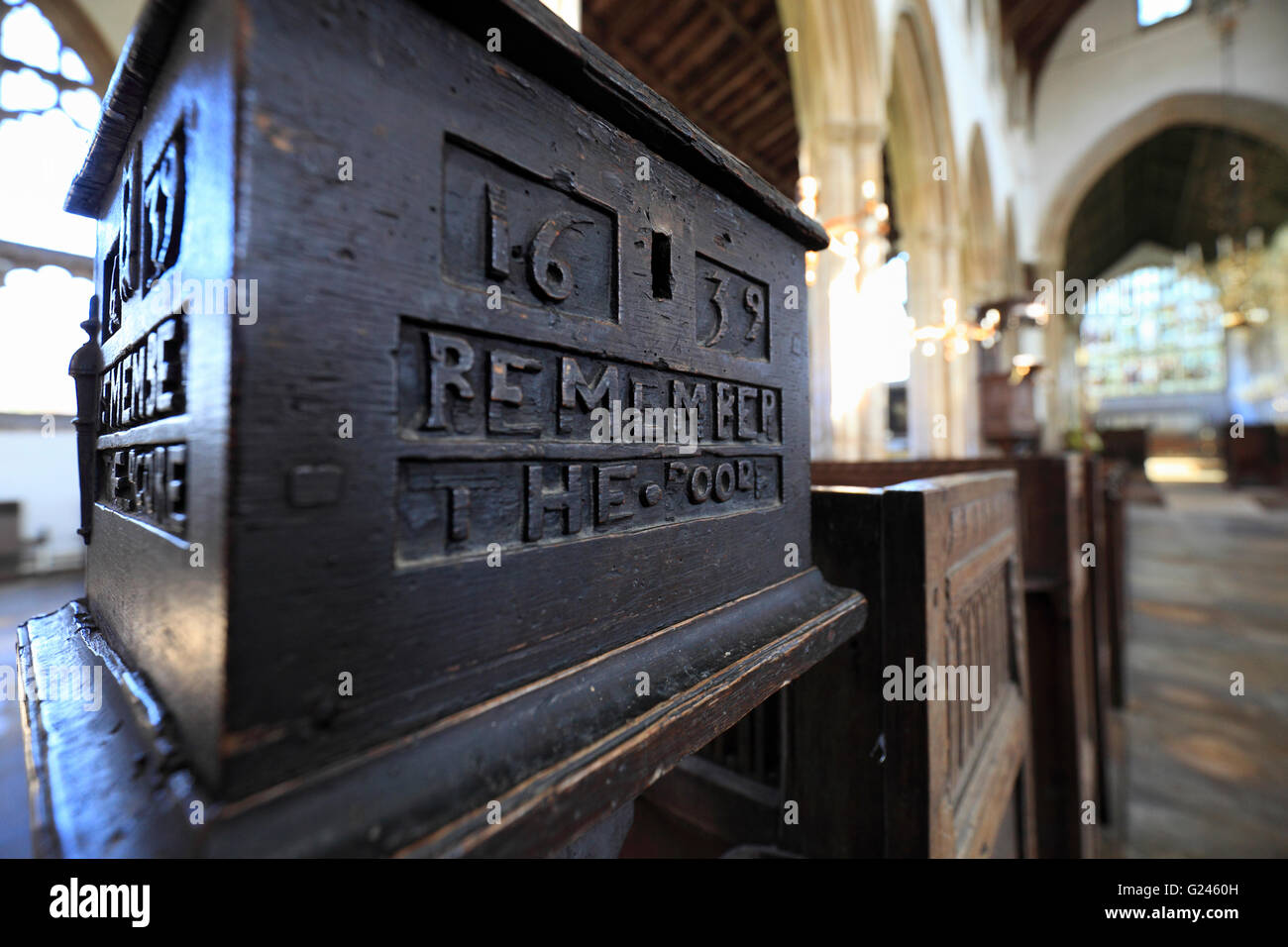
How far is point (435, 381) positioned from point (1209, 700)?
4.93 meters

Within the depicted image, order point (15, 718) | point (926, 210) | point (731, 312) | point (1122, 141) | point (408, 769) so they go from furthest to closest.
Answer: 1. point (1122, 141)
2. point (926, 210)
3. point (15, 718)
4. point (731, 312)
5. point (408, 769)

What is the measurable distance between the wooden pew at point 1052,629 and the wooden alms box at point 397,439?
68.1 inches

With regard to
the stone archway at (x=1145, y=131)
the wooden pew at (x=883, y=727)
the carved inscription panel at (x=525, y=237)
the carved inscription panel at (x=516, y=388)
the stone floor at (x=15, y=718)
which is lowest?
the stone floor at (x=15, y=718)

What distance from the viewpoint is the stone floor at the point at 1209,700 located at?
7.82 ft

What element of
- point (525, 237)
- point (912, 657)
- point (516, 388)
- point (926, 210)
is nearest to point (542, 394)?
point (516, 388)

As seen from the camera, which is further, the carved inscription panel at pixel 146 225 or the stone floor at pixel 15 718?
the stone floor at pixel 15 718

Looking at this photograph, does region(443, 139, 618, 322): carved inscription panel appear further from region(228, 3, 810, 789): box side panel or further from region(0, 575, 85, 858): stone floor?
region(0, 575, 85, 858): stone floor

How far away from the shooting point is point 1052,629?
2107mm

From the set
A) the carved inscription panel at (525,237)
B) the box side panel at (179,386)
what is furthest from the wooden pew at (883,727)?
the box side panel at (179,386)

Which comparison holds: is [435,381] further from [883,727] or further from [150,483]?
[883,727]

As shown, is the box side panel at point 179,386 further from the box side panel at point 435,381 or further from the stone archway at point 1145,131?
the stone archway at point 1145,131

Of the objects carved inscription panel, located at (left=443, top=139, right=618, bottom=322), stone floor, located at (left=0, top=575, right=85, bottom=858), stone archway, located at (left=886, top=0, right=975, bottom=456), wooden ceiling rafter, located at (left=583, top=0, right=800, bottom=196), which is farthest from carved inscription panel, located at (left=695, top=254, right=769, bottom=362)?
stone archway, located at (left=886, top=0, right=975, bottom=456)

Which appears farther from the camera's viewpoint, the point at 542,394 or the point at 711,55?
the point at 711,55

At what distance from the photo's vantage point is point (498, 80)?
0.45 meters
